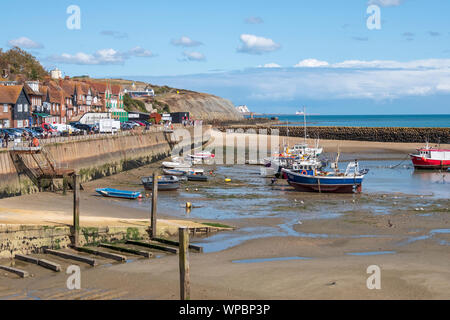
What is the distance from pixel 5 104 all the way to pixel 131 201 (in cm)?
3644

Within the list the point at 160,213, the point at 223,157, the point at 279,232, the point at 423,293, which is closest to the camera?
the point at 423,293

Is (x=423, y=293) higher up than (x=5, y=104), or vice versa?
(x=5, y=104)

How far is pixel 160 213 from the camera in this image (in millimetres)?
32844

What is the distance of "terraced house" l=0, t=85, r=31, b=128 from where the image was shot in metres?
66.8

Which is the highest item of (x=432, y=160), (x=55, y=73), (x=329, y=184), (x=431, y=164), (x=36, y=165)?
(x=55, y=73)

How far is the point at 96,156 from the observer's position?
51.2m

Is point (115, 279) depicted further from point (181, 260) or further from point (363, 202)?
point (363, 202)

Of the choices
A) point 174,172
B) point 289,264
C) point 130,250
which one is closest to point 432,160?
point 174,172

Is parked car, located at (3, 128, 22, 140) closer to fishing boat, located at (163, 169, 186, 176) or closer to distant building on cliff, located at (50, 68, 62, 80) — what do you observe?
fishing boat, located at (163, 169, 186, 176)

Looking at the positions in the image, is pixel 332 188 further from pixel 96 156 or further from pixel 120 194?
pixel 96 156

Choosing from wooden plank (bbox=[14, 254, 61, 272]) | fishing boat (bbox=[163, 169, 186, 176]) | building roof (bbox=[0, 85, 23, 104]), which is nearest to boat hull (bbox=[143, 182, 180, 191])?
fishing boat (bbox=[163, 169, 186, 176])

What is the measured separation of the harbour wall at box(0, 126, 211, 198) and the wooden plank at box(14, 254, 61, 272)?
1563cm

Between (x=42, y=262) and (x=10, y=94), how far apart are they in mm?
52885

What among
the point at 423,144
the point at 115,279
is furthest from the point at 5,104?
the point at 423,144
